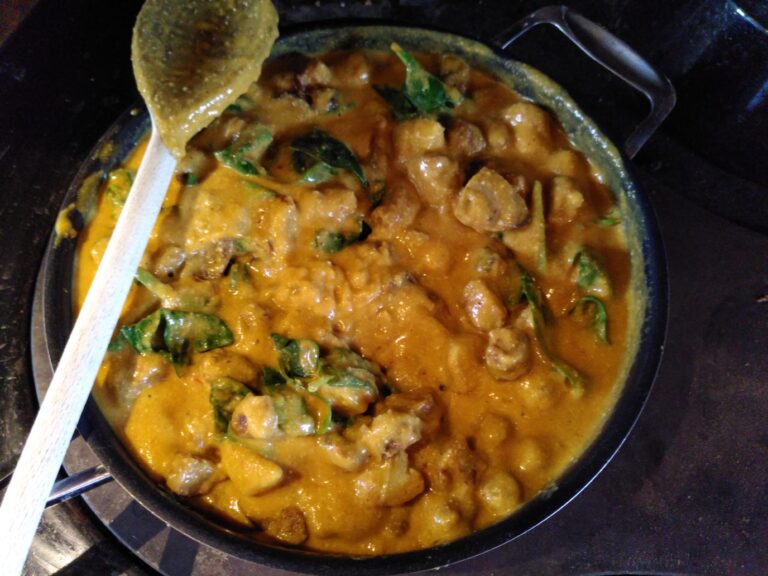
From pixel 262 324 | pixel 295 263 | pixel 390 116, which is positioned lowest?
pixel 262 324

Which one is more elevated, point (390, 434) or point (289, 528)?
point (390, 434)

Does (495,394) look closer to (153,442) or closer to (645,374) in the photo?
(645,374)

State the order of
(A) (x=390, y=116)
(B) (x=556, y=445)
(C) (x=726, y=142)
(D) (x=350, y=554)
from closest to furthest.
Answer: (D) (x=350, y=554) < (B) (x=556, y=445) < (A) (x=390, y=116) < (C) (x=726, y=142)

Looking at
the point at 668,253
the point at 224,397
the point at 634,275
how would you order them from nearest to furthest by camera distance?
the point at 224,397, the point at 634,275, the point at 668,253

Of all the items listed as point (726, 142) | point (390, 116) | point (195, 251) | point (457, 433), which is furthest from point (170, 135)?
point (726, 142)

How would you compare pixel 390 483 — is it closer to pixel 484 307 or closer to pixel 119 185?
pixel 484 307

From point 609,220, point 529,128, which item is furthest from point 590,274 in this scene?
point 529,128
